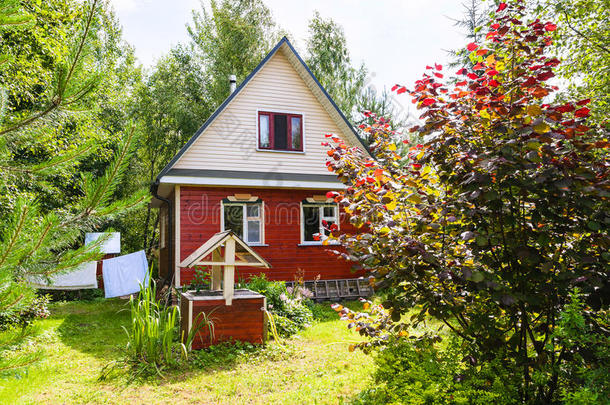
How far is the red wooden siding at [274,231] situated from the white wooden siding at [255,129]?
760 millimetres

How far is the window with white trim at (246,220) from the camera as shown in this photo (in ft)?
39.7

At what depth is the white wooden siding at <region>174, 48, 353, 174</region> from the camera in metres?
11.8

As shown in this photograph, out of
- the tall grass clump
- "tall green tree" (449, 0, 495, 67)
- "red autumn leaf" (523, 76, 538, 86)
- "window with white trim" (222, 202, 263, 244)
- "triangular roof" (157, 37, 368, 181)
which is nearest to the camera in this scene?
"red autumn leaf" (523, 76, 538, 86)

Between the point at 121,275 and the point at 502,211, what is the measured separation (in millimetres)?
11895

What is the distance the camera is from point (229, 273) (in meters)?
6.95

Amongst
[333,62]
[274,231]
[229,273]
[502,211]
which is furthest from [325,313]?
[333,62]

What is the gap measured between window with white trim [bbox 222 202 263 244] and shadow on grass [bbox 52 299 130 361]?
12.6 feet

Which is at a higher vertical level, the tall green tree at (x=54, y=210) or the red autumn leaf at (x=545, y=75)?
the red autumn leaf at (x=545, y=75)

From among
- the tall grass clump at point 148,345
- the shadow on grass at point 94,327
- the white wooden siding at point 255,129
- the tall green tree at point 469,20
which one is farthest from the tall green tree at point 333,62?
the tall grass clump at point 148,345

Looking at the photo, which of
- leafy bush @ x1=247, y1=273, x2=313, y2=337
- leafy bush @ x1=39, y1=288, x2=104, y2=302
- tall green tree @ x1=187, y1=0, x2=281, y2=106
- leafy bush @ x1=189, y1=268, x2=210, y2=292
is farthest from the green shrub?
tall green tree @ x1=187, y1=0, x2=281, y2=106

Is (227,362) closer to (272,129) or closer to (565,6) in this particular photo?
(272,129)

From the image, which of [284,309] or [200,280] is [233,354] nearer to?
[284,309]

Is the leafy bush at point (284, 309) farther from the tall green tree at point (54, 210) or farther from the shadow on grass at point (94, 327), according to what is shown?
the tall green tree at point (54, 210)

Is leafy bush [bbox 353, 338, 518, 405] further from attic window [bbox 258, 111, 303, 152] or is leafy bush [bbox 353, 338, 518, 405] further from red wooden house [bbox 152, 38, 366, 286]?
attic window [bbox 258, 111, 303, 152]
